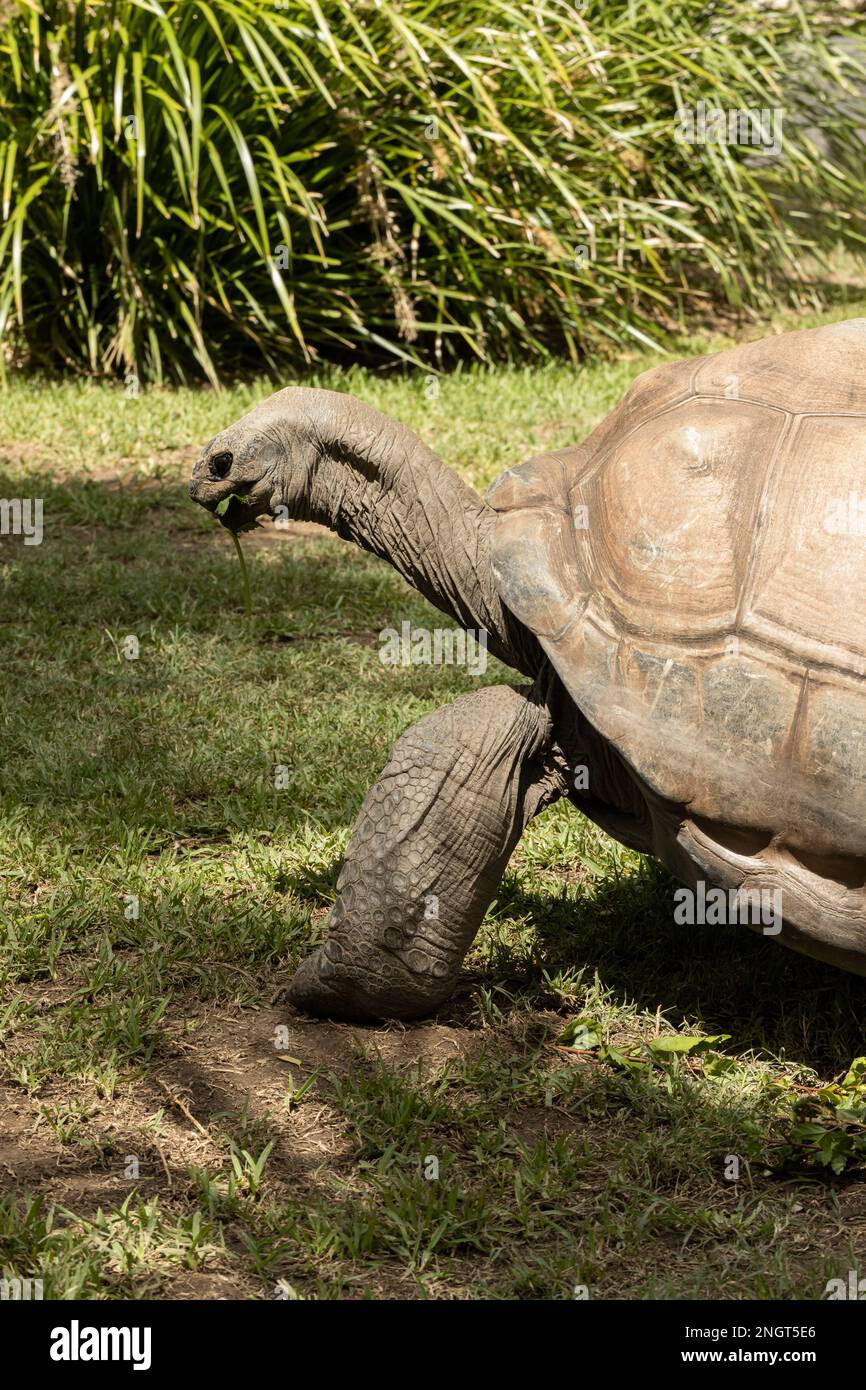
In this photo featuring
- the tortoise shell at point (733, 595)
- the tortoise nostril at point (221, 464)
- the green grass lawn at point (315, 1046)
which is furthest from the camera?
the tortoise nostril at point (221, 464)

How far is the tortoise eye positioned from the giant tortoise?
1cm

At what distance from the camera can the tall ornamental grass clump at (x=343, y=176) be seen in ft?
26.8

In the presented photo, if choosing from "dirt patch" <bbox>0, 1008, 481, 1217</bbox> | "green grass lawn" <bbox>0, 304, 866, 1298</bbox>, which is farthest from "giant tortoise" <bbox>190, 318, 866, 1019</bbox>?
"green grass lawn" <bbox>0, 304, 866, 1298</bbox>

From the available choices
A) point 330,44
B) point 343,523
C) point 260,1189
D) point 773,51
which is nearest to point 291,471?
point 343,523

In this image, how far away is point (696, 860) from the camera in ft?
9.98

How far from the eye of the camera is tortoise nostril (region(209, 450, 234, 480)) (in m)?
3.48

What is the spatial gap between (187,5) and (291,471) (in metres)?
5.92

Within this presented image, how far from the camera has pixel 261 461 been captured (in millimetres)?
3486

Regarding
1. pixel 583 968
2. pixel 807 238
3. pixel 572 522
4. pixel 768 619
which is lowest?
pixel 583 968

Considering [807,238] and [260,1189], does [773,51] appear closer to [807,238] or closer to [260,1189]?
[807,238]

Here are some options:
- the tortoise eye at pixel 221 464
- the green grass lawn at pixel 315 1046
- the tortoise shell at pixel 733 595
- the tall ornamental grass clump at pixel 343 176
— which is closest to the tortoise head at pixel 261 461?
the tortoise eye at pixel 221 464

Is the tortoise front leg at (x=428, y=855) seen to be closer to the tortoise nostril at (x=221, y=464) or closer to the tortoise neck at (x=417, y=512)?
the tortoise neck at (x=417, y=512)

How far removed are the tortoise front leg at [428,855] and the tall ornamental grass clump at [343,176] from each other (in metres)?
5.34

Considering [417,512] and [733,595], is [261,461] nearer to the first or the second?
[417,512]
